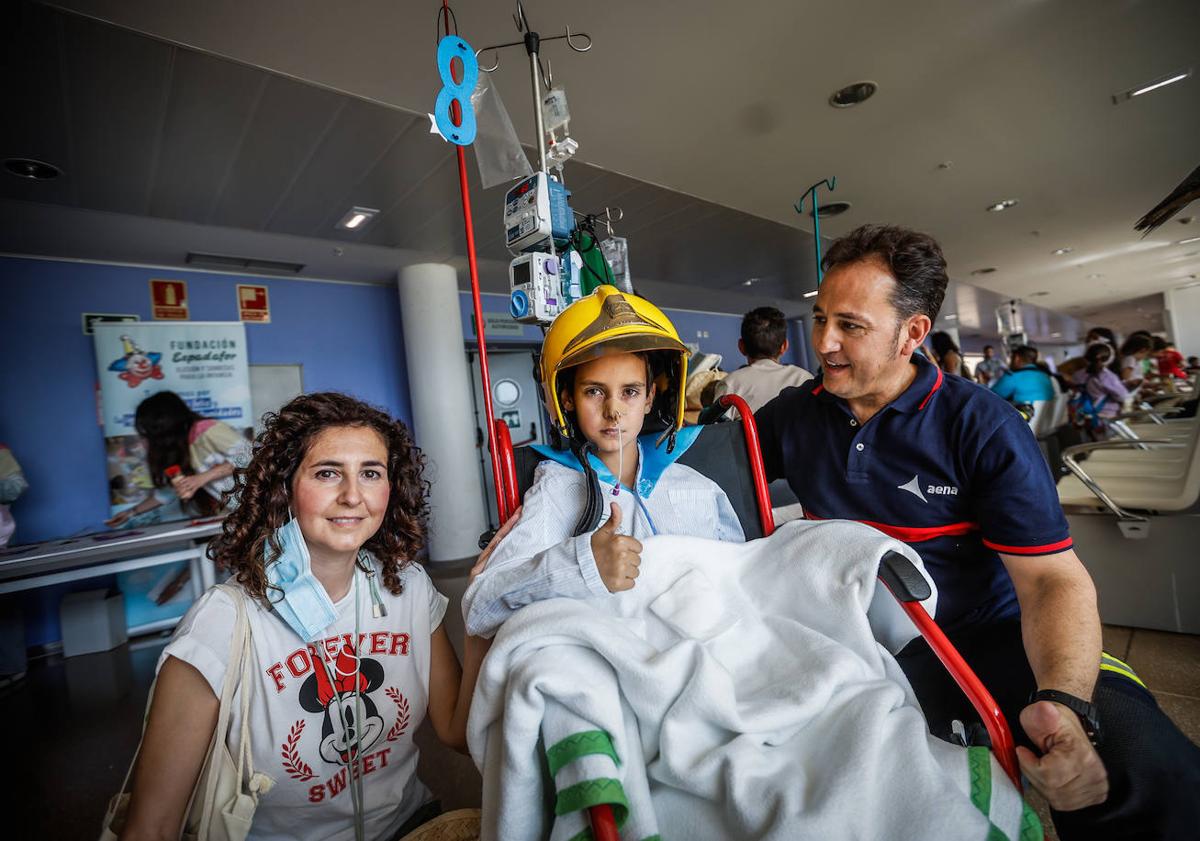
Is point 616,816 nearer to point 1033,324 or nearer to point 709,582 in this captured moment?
point 709,582

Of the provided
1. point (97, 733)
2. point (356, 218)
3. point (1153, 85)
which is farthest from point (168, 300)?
point (1153, 85)

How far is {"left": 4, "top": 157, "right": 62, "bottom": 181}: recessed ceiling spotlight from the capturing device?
3.36 meters

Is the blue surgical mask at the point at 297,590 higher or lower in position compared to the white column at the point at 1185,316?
lower

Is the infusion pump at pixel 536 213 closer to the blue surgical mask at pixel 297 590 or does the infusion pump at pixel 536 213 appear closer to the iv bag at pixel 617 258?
the iv bag at pixel 617 258

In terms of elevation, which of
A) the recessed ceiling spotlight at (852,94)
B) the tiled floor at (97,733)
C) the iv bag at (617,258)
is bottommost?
the tiled floor at (97,733)

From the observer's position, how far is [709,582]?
1.08m

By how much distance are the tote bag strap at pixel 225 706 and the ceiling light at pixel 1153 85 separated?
6314 mm

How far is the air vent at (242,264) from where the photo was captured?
5199 millimetres

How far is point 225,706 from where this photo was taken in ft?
3.27

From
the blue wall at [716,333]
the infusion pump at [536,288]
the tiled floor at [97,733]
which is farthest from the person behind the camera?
the blue wall at [716,333]

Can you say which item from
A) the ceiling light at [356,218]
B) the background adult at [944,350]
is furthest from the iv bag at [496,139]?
the background adult at [944,350]

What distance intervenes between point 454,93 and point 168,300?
5.53m

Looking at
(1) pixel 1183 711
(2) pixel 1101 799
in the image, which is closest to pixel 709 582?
(2) pixel 1101 799

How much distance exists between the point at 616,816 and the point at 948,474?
1140 mm
